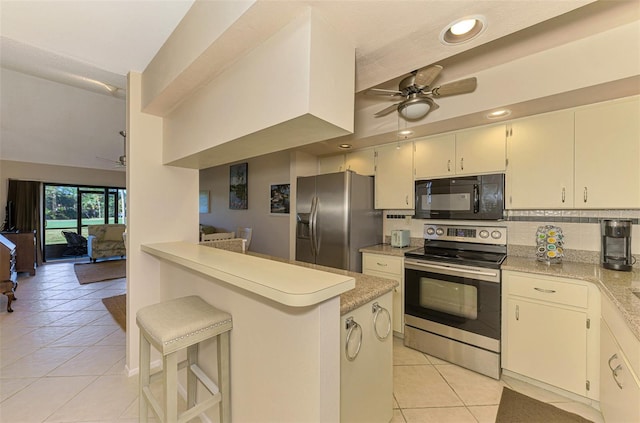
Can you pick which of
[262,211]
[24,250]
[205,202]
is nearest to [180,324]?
[262,211]

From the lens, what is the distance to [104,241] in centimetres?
606

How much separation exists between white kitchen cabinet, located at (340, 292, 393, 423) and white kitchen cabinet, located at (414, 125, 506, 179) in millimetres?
1700

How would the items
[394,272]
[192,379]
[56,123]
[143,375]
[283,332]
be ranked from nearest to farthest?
[283,332]
[143,375]
[192,379]
[394,272]
[56,123]

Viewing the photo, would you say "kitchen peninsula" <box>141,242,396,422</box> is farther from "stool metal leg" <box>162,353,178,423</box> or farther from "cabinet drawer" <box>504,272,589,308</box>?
"cabinet drawer" <box>504,272,589,308</box>

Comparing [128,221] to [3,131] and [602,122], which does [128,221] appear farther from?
[3,131]

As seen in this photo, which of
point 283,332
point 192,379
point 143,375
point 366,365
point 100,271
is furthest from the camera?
point 100,271

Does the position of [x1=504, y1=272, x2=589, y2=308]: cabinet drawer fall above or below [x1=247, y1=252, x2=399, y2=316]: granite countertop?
below

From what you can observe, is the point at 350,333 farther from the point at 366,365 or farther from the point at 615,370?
the point at 615,370

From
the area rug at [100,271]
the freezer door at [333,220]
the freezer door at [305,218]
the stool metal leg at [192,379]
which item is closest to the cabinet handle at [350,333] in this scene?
the stool metal leg at [192,379]

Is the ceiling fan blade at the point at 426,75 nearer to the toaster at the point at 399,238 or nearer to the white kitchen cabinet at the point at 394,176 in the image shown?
the white kitchen cabinet at the point at 394,176

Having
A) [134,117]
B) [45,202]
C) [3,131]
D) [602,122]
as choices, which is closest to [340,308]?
[134,117]

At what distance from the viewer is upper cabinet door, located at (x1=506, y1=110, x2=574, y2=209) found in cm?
203

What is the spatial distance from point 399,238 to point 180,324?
232 centimetres

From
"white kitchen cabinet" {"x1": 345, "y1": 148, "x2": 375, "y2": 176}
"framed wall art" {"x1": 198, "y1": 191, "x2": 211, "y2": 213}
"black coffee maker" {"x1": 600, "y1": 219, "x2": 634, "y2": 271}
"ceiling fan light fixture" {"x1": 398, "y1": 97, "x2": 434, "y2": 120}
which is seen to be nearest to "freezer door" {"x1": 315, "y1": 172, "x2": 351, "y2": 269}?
"white kitchen cabinet" {"x1": 345, "y1": 148, "x2": 375, "y2": 176}
